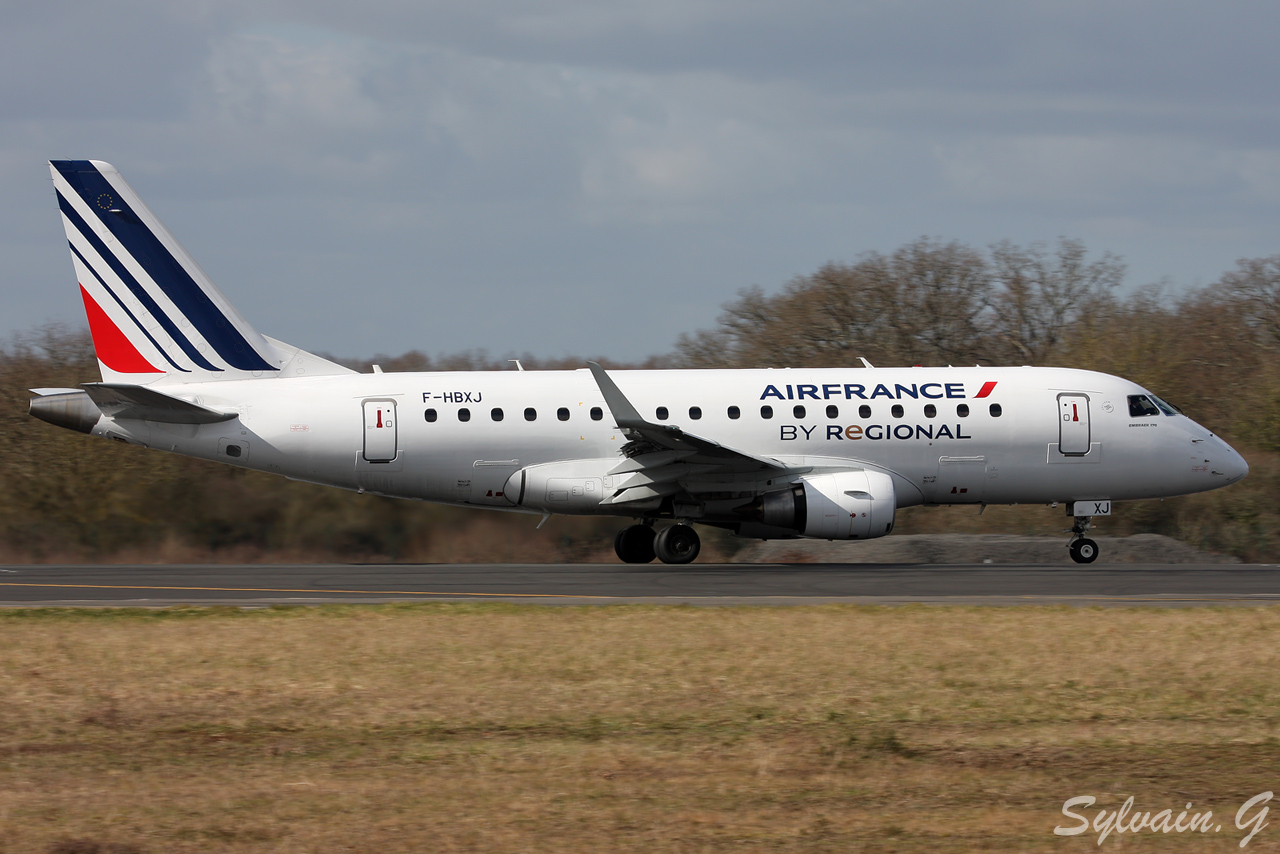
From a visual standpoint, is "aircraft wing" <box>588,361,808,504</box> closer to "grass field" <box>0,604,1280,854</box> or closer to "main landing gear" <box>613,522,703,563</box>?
"main landing gear" <box>613,522,703,563</box>

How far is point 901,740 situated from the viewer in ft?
29.1

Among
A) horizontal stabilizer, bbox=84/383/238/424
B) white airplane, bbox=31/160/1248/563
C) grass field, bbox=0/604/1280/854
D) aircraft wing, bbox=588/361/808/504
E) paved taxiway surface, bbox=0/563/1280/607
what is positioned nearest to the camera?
grass field, bbox=0/604/1280/854

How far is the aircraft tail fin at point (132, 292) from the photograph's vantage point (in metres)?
24.6

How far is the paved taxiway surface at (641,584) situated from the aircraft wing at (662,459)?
149 centimetres

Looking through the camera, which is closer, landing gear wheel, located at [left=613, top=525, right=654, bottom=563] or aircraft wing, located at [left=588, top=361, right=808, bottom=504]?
aircraft wing, located at [left=588, top=361, right=808, bottom=504]

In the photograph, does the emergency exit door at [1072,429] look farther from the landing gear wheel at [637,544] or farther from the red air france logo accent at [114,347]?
the red air france logo accent at [114,347]

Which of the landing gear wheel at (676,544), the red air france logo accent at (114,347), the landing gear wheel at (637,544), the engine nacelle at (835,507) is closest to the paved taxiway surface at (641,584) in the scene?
the landing gear wheel at (676,544)

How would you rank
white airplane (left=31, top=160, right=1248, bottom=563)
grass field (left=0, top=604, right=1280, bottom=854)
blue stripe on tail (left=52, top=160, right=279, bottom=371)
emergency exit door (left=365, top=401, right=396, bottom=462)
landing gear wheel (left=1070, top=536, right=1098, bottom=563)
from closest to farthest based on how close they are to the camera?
grass field (left=0, top=604, right=1280, bottom=854), white airplane (left=31, top=160, right=1248, bottom=563), emergency exit door (left=365, top=401, right=396, bottom=462), landing gear wheel (left=1070, top=536, right=1098, bottom=563), blue stripe on tail (left=52, top=160, right=279, bottom=371)

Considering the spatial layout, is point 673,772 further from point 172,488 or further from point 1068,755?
point 172,488

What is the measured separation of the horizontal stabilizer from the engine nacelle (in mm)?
10074

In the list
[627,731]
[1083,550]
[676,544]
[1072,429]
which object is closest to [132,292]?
[676,544]

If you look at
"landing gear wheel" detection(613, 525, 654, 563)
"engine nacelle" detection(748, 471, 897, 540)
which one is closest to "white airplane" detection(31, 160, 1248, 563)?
"engine nacelle" detection(748, 471, 897, 540)

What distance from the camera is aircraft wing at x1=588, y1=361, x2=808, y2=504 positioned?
22.5 meters

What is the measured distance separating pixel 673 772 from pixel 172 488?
2300 centimetres
